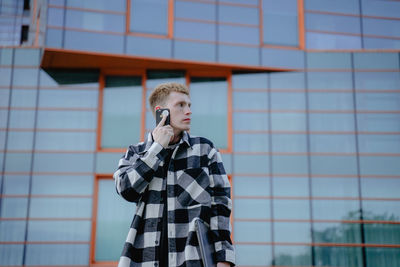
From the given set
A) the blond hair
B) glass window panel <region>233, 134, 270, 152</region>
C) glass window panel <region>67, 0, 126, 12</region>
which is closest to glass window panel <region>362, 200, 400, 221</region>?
glass window panel <region>233, 134, 270, 152</region>

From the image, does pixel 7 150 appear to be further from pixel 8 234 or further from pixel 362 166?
pixel 362 166

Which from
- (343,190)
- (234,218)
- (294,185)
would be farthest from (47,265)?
(343,190)

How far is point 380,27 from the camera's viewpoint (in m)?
17.0

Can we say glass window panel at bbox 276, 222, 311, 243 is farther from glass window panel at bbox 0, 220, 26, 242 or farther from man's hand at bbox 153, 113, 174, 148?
man's hand at bbox 153, 113, 174, 148

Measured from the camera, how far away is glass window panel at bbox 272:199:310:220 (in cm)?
1538

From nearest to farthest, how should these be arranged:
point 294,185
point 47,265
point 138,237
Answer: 1. point 138,237
2. point 47,265
3. point 294,185

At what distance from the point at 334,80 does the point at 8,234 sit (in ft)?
39.7

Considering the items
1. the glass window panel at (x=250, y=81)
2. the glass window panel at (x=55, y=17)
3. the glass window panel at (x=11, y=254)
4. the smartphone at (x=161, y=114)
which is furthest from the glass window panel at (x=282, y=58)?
the smartphone at (x=161, y=114)

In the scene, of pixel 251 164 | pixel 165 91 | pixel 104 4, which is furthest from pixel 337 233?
pixel 165 91

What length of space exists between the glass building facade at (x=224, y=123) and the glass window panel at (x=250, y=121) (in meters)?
0.04

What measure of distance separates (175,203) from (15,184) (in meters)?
13.7

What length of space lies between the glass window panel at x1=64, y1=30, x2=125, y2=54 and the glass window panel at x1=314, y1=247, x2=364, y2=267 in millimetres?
9185

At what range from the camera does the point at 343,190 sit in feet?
51.1

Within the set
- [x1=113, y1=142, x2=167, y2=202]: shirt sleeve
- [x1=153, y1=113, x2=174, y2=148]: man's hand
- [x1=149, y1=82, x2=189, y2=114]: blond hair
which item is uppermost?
[x1=149, y1=82, x2=189, y2=114]: blond hair
